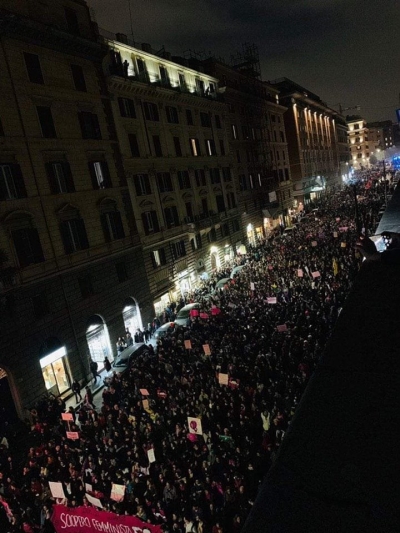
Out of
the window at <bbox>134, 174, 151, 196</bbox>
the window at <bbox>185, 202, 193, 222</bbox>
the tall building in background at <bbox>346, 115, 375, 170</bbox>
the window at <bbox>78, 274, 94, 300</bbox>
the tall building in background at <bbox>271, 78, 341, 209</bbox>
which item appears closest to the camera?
the window at <bbox>78, 274, 94, 300</bbox>

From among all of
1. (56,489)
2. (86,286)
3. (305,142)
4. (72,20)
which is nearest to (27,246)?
(86,286)

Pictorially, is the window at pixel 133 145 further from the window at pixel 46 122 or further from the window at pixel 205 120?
the window at pixel 205 120

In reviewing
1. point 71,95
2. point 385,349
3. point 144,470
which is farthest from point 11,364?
point 385,349

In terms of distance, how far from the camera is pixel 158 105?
111ft

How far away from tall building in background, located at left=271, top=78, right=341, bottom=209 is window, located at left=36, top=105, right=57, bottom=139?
5493cm

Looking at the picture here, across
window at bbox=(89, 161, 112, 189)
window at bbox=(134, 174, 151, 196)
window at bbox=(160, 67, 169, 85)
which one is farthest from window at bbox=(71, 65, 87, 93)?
window at bbox=(160, 67, 169, 85)

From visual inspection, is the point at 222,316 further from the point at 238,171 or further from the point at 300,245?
the point at 238,171

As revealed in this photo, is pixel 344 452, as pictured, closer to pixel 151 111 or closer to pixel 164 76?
pixel 151 111

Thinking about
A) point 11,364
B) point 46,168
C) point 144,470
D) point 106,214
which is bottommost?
point 144,470

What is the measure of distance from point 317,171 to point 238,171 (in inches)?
Result: 1752

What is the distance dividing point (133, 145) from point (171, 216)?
23.2 feet

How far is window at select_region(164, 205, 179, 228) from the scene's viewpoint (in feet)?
110

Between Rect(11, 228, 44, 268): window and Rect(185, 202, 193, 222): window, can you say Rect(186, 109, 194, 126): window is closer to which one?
Rect(185, 202, 193, 222): window

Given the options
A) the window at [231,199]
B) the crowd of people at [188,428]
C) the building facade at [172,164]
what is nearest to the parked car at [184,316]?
the crowd of people at [188,428]
